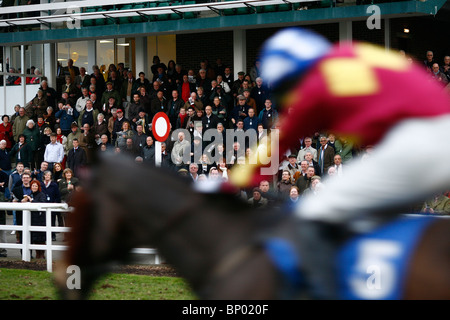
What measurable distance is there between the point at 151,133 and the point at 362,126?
505 inches

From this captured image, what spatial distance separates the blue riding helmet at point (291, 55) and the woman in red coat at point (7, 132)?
15727mm

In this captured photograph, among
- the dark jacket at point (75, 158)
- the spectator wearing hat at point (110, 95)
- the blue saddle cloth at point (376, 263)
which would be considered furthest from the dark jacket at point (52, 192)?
the blue saddle cloth at point (376, 263)

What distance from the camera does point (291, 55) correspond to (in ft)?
10.4

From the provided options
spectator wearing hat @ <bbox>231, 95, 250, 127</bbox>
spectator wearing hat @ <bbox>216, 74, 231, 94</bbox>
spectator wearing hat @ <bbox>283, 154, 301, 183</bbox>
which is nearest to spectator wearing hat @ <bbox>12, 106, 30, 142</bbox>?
spectator wearing hat @ <bbox>216, 74, 231, 94</bbox>

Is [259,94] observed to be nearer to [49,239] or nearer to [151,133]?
[151,133]

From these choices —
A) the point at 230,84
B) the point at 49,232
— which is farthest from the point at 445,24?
the point at 49,232

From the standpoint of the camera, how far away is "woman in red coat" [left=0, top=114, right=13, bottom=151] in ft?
59.3

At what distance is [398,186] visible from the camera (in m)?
3.01

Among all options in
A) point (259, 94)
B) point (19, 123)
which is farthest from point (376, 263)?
point (19, 123)

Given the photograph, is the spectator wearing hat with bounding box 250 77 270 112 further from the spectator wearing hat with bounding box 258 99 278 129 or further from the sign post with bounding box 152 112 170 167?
the sign post with bounding box 152 112 170 167

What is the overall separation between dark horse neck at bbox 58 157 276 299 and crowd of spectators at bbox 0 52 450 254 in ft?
20.6

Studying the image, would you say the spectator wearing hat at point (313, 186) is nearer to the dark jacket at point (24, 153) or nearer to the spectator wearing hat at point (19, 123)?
the dark jacket at point (24, 153)

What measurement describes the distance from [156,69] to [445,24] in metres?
9.02
